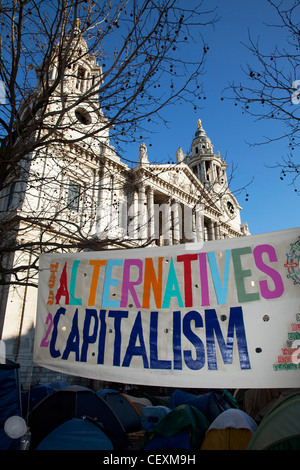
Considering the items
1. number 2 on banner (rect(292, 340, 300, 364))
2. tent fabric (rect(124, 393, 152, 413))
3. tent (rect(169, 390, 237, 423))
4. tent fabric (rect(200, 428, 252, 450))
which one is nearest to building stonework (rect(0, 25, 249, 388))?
number 2 on banner (rect(292, 340, 300, 364))

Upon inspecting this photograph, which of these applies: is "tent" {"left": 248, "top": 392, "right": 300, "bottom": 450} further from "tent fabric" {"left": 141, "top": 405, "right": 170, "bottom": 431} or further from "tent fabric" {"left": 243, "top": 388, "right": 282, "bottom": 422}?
"tent fabric" {"left": 243, "top": 388, "right": 282, "bottom": 422}

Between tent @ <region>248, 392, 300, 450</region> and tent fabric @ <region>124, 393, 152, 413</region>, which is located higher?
tent @ <region>248, 392, 300, 450</region>

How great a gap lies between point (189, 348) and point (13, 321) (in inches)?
572

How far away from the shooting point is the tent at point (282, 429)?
3.47m

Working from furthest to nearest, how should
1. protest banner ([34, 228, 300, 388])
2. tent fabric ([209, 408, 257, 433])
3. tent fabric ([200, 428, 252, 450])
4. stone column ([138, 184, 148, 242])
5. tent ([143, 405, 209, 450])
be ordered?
stone column ([138, 184, 148, 242]), tent ([143, 405, 209, 450]), tent fabric ([209, 408, 257, 433]), tent fabric ([200, 428, 252, 450]), protest banner ([34, 228, 300, 388])

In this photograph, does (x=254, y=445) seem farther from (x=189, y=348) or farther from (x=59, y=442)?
(x=59, y=442)

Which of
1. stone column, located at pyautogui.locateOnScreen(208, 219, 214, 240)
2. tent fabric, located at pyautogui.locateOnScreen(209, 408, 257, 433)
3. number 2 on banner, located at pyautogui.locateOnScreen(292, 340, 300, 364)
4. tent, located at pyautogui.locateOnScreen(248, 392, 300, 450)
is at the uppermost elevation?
stone column, located at pyautogui.locateOnScreen(208, 219, 214, 240)

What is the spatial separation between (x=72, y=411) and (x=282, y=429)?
15.5 ft

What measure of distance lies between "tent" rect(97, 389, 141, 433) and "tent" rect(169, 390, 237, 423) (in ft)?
4.61

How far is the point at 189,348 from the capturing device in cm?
290

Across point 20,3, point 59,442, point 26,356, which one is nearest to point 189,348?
point 59,442

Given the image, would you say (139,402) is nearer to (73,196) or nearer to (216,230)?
(73,196)

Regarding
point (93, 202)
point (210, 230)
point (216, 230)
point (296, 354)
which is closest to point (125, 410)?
point (93, 202)

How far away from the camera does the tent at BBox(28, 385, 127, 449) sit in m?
6.39
